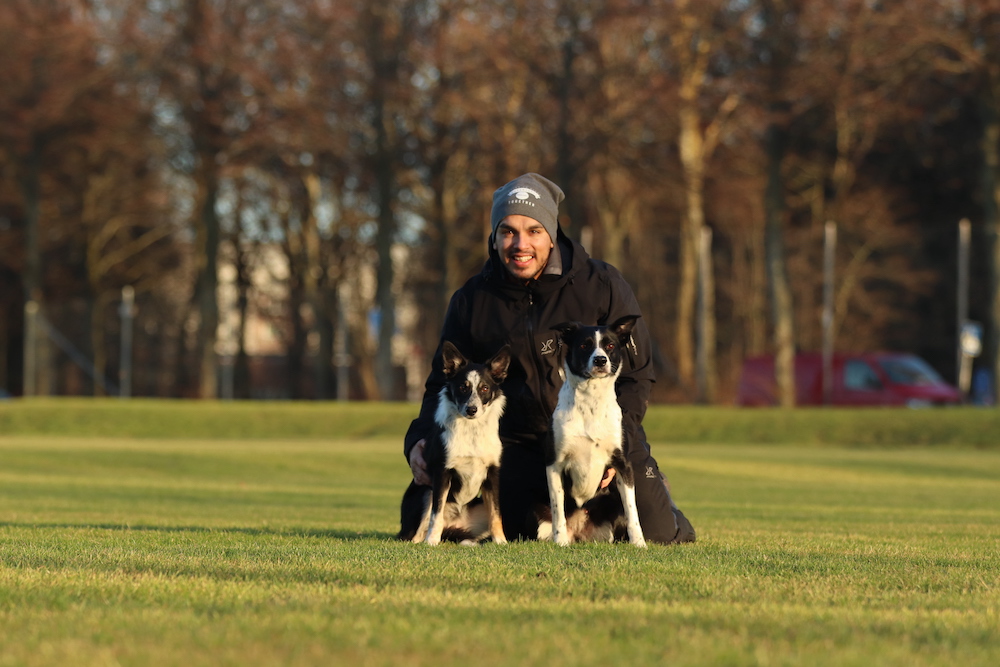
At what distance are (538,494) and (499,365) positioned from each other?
90 cm

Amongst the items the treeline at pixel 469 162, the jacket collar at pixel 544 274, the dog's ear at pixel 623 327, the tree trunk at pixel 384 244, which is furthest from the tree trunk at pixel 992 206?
the dog's ear at pixel 623 327

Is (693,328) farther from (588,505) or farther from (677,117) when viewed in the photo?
(588,505)

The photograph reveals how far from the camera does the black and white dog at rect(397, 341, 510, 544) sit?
8070 mm

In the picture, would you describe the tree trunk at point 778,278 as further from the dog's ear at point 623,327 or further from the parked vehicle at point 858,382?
the dog's ear at point 623,327

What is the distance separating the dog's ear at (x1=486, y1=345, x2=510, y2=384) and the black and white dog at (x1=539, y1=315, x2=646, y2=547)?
1.30ft

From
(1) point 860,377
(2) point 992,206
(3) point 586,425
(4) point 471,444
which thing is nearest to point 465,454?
(4) point 471,444

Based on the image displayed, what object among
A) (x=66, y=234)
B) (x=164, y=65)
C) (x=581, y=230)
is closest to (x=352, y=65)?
(x=164, y=65)

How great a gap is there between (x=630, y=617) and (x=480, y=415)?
2.97 metres

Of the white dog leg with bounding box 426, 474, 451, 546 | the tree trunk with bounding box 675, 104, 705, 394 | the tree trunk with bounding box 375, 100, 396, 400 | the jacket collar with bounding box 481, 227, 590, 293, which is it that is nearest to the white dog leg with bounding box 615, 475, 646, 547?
the white dog leg with bounding box 426, 474, 451, 546

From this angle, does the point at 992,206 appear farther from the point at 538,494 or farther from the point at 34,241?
the point at 538,494

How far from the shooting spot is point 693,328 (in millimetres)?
53188

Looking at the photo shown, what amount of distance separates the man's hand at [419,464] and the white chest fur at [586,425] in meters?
0.98

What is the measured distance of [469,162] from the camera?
44.7 m

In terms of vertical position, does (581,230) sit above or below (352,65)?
below
